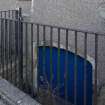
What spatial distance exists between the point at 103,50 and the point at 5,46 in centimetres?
174

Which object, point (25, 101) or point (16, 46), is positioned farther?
point (16, 46)

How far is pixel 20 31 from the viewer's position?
3666 millimetres

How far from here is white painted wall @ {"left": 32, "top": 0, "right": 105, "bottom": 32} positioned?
195 inches

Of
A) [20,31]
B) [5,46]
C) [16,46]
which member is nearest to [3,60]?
[5,46]

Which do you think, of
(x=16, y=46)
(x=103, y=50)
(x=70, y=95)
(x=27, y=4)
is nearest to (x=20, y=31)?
(x=16, y=46)

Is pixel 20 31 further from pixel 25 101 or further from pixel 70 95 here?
pixel 70 95

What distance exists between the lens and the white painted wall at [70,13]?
4.95m

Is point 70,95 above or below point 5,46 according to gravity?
below

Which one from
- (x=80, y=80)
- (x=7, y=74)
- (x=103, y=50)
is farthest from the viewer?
(x=80, y=80)

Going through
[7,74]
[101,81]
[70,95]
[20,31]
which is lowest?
[70,95]

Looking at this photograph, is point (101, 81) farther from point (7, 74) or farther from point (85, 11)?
point (7, 74)

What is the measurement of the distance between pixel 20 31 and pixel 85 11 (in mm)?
1847

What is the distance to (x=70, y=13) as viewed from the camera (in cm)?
538

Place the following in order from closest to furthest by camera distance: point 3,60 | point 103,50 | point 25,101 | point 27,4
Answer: point 25,101 → point 3,60 → point 103,50 → point 27,4
